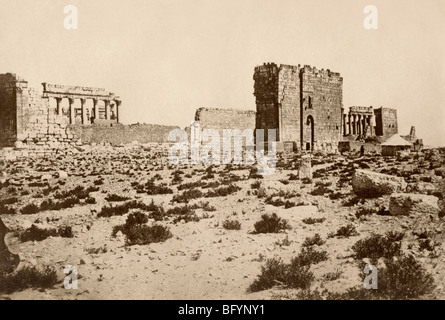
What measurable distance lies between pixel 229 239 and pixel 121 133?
2601 centimetres

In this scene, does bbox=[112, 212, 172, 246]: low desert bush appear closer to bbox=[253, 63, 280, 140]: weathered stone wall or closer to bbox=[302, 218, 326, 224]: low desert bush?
bbox=[302, 218, 326, 224]: low desert bush

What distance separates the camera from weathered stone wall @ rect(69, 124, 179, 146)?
31.1 m

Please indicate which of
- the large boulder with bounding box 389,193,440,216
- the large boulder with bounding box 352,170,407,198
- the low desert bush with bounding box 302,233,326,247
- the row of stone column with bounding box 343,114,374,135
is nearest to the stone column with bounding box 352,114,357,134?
the row of stone column with bounding box 343,114,374,135

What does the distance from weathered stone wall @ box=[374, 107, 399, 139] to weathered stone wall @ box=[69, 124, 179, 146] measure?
3131 cm

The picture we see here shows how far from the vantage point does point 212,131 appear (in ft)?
110


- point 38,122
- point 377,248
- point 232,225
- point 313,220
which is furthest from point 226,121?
point 377,248

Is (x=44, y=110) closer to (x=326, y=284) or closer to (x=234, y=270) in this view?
(x=234, y=270)

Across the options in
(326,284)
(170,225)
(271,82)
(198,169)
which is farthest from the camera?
(271,82)

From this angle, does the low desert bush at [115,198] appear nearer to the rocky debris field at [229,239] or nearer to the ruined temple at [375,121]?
the rocky debris field at [229,239]

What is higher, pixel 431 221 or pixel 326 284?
pixel 431 221

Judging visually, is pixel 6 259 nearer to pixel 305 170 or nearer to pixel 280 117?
pixel 305 170

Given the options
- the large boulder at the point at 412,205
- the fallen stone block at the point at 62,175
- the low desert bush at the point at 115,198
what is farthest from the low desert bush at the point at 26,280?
the fallen stone block at the point at 62,175

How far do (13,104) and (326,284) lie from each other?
817 inches
